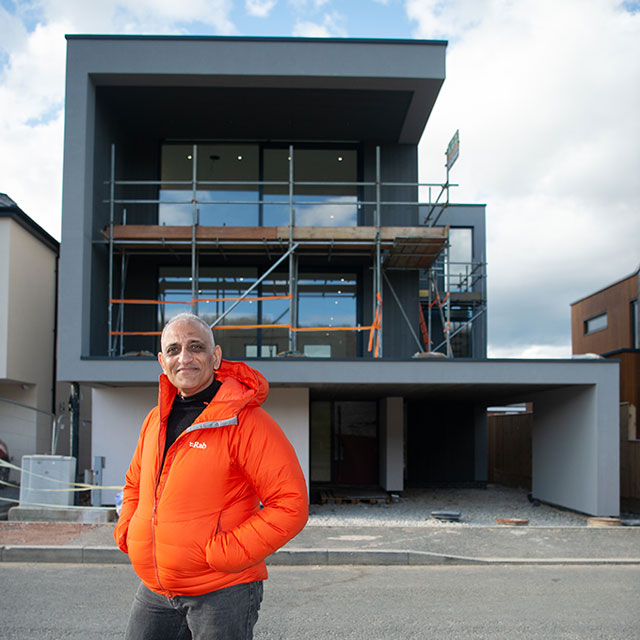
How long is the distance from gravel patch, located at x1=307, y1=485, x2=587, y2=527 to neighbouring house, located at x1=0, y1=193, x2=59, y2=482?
7375 mm

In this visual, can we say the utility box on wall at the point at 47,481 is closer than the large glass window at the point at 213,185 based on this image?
Yes

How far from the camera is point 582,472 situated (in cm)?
1305

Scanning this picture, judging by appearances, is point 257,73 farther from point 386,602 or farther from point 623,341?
point 623,341

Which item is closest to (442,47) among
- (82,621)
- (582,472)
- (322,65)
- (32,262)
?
(322,65)

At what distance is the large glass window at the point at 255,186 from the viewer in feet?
51.2

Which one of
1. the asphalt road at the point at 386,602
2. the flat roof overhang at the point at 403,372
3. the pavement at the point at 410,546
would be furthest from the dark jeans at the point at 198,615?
the flat roof overhang at the point at 403,372

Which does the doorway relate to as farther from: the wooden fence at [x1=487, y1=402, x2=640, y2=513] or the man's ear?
the man's ear

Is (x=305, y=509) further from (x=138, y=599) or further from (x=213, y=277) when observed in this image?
(x=213, y=277)

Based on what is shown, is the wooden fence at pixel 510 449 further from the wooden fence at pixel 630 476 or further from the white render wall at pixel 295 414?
the white render wall at pixel 295 414

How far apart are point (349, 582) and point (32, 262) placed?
496 inches

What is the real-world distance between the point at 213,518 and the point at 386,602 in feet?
15.1

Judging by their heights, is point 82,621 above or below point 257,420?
below

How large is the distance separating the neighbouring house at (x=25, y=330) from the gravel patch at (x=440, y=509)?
24.2 feet

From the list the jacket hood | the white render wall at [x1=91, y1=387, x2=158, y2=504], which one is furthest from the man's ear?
the white render wall at [x1=91, y1=387, x2=158, y2=504]
